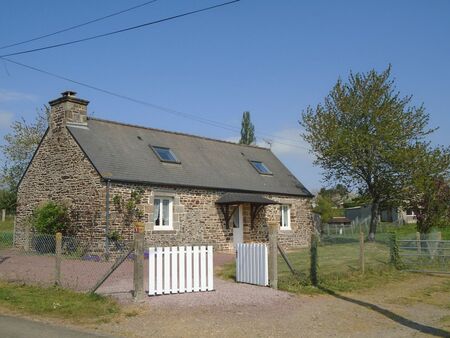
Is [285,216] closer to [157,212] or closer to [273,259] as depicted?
[157,212]

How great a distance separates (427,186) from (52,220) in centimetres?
1710

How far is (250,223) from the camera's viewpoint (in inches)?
947

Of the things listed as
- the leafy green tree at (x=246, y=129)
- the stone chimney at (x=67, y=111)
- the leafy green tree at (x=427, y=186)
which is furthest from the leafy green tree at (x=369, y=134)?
the leafy green tree at (x=246, y=129)

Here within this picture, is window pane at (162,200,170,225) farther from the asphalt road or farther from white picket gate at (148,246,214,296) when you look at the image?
the asphalt road

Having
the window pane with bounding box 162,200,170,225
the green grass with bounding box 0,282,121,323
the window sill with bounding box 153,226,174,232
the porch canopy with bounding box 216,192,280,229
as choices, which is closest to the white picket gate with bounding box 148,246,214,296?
the green grass with bounding box 0,282,121,323

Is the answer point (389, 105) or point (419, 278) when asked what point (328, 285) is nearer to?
point (419, 278)

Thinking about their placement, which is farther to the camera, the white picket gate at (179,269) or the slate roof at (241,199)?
the slate roof at (241,199)

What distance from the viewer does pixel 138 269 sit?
10180mm

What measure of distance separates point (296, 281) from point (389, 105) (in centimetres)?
1615

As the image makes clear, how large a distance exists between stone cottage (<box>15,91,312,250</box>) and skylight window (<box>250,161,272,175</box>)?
31 centimetres

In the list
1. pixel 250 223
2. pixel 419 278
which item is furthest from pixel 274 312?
pixel 250 223

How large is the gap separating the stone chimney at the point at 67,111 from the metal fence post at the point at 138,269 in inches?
475

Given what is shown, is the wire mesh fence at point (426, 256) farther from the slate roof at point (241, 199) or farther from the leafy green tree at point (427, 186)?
the slate roof at point (241, 199)

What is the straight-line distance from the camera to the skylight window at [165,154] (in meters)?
22.3
